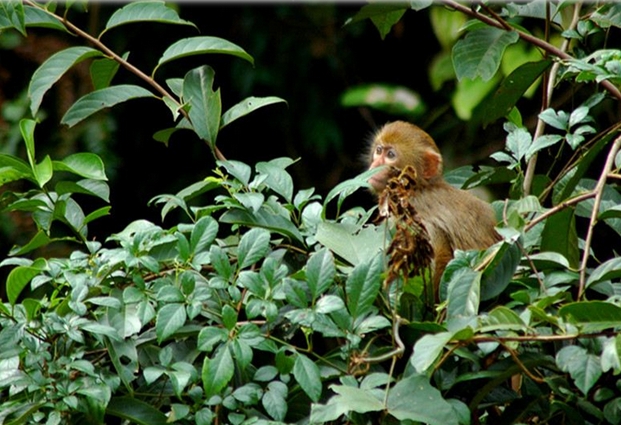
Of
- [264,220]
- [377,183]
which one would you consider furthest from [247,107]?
[377,183]

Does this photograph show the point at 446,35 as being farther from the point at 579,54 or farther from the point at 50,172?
the point at 50,172

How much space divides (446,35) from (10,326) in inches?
134

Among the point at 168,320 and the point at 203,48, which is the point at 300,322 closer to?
the point at 168,320

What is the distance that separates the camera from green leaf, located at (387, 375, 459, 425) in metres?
1.55

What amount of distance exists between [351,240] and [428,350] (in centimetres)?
41

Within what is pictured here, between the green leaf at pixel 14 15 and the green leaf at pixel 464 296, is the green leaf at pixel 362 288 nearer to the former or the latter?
the green leaf at pixel 464 296

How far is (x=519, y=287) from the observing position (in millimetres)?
1920

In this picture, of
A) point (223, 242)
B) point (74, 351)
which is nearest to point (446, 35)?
point (223, 242)

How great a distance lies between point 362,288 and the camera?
1.68 metres

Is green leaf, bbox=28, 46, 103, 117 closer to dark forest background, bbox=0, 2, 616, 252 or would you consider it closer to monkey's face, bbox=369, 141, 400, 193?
monkey's face, bbox=369, 141, 400, 193

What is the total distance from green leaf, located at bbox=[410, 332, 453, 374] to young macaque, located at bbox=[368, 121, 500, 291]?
1161 millimetres

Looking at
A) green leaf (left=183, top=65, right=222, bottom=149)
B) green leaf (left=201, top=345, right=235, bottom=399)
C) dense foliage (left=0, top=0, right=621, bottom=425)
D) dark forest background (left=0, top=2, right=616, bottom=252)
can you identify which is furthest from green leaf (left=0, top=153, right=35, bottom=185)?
dark forest background (left=0, top=2, right=616, bottom=252)

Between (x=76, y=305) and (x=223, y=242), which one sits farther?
(x=223, y=242)

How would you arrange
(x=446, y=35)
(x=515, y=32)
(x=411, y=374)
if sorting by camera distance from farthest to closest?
(x=446, y=35) < (x=515, y=32) < (x=411, y=374)
